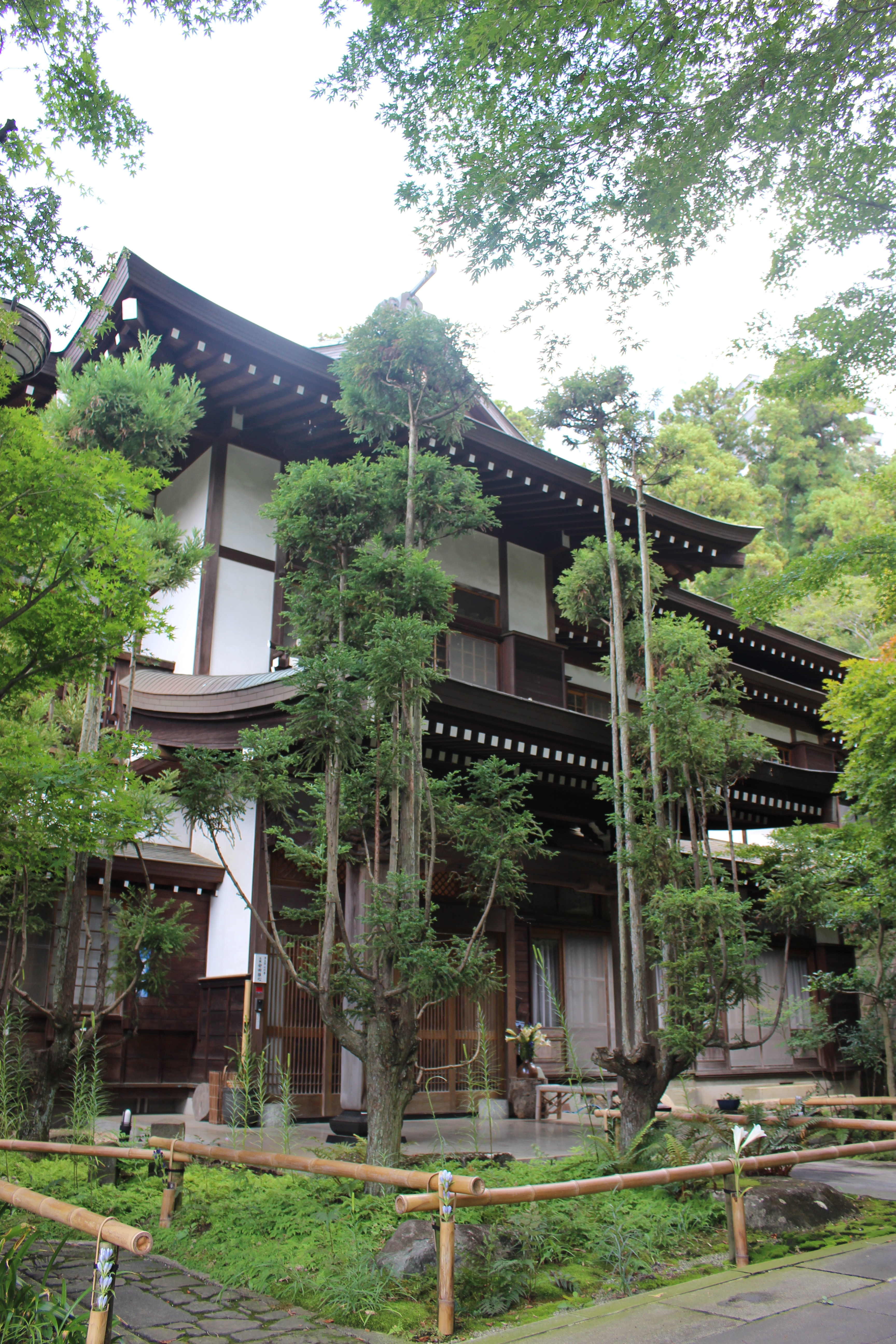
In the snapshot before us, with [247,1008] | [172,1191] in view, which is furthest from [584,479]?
[172,1191]

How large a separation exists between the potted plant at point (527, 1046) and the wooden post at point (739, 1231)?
6584 millimetres

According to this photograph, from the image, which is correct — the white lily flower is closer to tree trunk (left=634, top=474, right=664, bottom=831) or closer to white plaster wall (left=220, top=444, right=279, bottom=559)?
tree trunk (left=634, top=474, right=664, bottom=831)

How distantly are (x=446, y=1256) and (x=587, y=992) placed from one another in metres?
9.19

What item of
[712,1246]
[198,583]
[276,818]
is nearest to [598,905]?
[276,818]

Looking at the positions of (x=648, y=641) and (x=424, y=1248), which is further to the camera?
(x=648, y=641)

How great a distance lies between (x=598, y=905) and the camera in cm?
1266

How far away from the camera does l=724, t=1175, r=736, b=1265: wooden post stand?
178 inches

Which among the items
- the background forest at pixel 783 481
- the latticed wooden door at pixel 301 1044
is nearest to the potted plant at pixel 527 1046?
the latticed wooden door at pixel 301 1044

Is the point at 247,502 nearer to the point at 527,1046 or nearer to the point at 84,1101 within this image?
the point at 84,1101

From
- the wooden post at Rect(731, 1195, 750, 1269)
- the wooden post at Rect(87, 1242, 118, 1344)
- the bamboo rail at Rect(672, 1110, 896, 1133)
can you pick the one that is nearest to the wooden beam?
the bamboo rail at Rect(672, 1110, 896, 1133)

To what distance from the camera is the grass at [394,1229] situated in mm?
3877

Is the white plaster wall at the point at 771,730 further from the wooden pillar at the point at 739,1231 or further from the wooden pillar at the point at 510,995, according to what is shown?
the wooden pillar at the point at 739,1231

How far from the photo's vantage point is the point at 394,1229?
15.0ft

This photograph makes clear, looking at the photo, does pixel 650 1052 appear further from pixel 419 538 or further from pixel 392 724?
pixel 419 538
